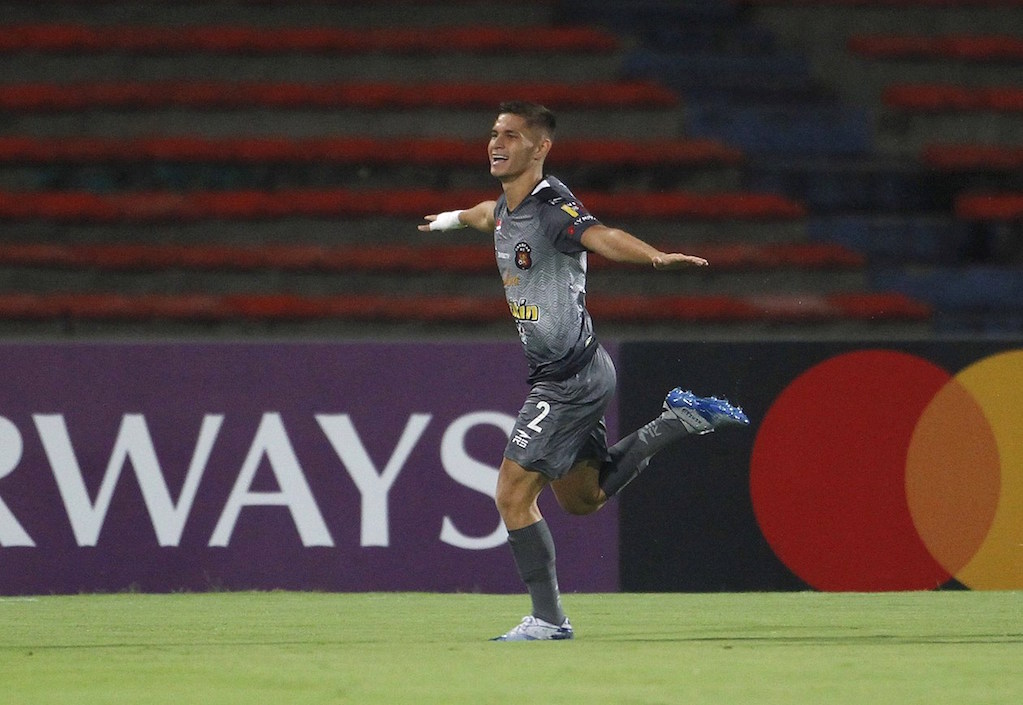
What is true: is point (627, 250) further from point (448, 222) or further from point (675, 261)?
point (448, 222)

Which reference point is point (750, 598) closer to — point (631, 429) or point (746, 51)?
point (631, 429)

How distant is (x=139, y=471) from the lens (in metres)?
8.04

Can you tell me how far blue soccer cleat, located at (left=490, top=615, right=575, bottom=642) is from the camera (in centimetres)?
586

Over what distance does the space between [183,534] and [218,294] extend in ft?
14.0

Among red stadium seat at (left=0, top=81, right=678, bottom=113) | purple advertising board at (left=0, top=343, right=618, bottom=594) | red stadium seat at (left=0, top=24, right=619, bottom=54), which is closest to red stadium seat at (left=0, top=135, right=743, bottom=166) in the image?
red stadium seat at (left=0, top=81, right=678, bottom=113)

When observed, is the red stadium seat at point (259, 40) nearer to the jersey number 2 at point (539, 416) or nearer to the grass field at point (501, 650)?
the grass field at point (501, 650)

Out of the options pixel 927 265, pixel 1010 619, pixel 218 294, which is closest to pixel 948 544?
pixel 1010 619

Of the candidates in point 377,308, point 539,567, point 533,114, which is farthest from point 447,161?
point 539,567

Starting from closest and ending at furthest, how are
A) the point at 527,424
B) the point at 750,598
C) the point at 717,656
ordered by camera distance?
1. the point at 717,656
2. the point at 527,424
3. the point at 750,598

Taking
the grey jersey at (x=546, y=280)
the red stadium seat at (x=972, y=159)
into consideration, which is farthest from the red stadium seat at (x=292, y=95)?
the grey jersey at (x=546, y=280)

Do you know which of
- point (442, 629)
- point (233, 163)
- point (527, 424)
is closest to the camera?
point (527, 424)

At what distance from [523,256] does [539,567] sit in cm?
107

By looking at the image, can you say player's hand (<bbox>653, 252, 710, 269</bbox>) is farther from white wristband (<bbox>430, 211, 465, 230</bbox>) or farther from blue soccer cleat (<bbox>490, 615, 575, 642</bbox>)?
white wristband (<bbox>430, 211, 465, 230</bbox>)

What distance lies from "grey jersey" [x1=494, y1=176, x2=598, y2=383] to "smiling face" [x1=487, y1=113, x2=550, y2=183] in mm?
90
